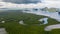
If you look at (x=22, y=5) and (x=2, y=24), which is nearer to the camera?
(x=2, y=24)

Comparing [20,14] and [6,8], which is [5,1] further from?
[20,14]

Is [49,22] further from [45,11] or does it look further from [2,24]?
[2,24]

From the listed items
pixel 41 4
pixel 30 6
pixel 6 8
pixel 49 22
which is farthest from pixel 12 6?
pixel 49 22

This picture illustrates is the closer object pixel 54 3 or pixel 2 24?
pixel 2 24

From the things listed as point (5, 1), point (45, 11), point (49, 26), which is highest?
point (5, 1)

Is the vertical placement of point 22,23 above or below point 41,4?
below

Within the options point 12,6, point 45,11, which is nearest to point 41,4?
point 45,11
